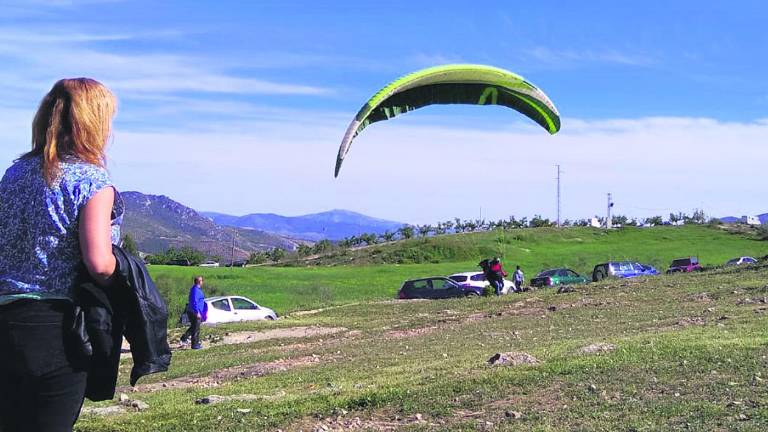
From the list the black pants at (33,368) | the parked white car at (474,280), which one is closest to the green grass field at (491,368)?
the black pants at (33,368)

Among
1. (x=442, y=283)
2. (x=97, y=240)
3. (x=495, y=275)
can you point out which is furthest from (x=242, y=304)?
(x=97, y=240)

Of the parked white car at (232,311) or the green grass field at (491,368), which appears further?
the parked white car at (232,311)

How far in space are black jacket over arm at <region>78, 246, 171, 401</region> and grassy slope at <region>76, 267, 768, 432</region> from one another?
435cm

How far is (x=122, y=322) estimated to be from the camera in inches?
146

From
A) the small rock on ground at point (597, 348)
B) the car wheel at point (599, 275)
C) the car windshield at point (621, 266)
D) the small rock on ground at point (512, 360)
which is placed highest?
the small rock on ground at point (597, 348)

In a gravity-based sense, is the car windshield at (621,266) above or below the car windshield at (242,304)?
above

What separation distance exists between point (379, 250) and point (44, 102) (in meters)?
82.2

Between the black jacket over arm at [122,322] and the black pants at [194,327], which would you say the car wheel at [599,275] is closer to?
the black pants at [194,327]

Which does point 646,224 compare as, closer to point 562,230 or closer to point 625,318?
point 562,230

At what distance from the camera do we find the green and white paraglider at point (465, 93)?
6105 millimetres

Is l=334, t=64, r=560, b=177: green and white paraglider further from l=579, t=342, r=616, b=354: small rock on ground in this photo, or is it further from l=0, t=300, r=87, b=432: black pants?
l=579, t=342, r=616, b=354: small rock on ground

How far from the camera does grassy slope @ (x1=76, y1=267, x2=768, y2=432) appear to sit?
770cm

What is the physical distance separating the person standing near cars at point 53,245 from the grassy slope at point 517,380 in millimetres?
4701

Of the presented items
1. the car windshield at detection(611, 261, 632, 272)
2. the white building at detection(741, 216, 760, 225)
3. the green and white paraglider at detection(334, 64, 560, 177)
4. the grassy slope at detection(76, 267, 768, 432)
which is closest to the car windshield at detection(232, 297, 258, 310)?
the grassy slope at detection(76, 267, 768, 432)
